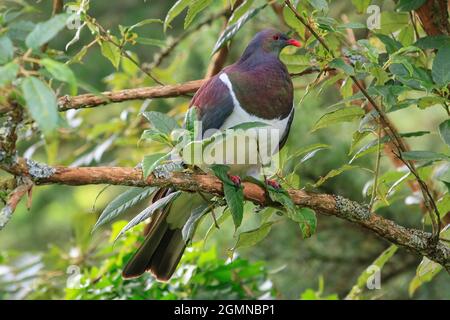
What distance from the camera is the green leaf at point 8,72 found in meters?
1.11

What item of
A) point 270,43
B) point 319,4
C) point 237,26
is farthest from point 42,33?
point 270,43

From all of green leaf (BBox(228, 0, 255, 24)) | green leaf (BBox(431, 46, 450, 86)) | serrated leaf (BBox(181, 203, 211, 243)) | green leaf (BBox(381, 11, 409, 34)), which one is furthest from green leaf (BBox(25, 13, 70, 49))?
green leaf (BBox(381, 11, 409, 34))

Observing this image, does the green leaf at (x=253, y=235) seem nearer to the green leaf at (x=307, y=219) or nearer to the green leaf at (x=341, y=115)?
the green leaf at (x=307, y=219)

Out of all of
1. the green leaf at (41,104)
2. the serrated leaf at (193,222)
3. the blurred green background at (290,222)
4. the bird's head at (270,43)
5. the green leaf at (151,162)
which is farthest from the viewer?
the blurred green background at (290,222)

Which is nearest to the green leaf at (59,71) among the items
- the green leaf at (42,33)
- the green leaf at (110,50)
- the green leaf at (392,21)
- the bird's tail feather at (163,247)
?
the green leaf at (42,33)

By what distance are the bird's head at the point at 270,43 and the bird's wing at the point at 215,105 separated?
26cm

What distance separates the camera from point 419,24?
2355 mm

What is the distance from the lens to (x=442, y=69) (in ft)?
5.82

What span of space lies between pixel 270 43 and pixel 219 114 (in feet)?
1.22

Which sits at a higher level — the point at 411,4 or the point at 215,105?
the point at 411,4

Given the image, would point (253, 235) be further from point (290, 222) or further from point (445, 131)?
point (290, 222)

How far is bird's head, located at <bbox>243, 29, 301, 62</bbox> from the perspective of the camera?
100 inches

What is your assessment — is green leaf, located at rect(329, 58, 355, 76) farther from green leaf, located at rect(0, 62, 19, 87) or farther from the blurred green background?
the blurred green background
